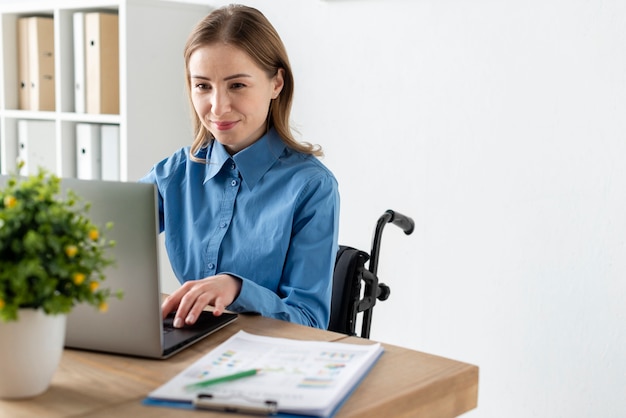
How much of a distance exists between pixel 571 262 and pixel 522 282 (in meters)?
0.15

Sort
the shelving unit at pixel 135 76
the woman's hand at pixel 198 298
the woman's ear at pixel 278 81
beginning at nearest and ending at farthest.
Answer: the woman's hand at pixel 198 298 < the woman's ear at pixel 278 81 < the shelving unit at pixel 135 76

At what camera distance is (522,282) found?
217 cm

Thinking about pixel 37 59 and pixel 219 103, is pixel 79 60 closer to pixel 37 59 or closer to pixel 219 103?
pixel 37 59

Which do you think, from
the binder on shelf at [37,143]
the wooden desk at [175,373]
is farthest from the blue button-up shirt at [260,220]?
the binder on shelf at [37,143]

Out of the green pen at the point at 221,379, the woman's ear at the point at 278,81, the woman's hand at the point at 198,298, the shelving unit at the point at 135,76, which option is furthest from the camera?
the shelving unit at the point at 135,76

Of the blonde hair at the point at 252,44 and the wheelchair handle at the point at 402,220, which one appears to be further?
the wheelchair handle at the point at 402,220

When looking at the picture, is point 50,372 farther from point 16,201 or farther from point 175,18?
point 175,18

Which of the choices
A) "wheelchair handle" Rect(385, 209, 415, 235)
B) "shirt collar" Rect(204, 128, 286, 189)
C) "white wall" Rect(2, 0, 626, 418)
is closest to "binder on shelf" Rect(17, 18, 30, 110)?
"white wall" Rect(2, 0, 626, 418)

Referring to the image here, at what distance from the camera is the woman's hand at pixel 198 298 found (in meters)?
1.26

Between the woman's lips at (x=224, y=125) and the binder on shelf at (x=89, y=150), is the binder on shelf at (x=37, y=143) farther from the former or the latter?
the woman's lips at (x=224, y=125)

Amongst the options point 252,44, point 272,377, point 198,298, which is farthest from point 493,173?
point 272,377

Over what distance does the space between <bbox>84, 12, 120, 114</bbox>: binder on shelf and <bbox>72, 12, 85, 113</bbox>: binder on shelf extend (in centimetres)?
2

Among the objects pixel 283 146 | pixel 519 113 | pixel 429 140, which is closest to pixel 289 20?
pixel 429 140

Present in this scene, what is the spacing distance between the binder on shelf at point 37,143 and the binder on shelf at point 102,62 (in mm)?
315
